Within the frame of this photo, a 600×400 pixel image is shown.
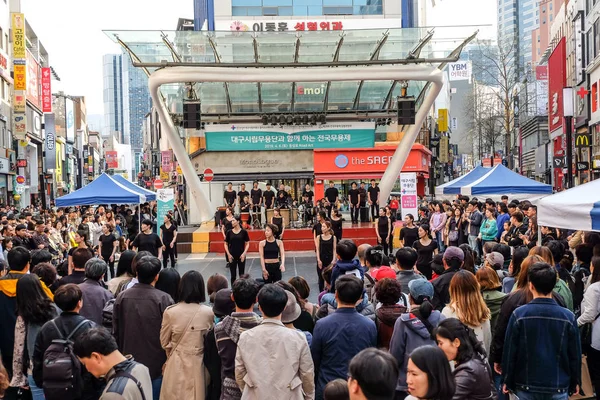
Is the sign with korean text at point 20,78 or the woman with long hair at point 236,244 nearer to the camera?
the woman with long hair at point 236,244

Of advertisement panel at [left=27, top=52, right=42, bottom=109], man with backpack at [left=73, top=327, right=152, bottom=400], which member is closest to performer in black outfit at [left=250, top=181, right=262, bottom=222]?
man with backpack at [left=73, top=327, right=152, bottom=400]

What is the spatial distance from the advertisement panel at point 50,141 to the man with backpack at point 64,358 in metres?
62.3

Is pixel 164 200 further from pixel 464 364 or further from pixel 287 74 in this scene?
pixel 464 364

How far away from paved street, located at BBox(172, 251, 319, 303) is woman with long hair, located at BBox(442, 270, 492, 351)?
1040 cm

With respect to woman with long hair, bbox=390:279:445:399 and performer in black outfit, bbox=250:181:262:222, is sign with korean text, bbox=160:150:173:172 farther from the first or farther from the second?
woman with long hair, bbox=390:279:445:399

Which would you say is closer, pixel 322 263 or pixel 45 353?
pixel 45 353

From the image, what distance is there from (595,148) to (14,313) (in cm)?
3977

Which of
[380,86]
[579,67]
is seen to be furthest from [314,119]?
[579,67]

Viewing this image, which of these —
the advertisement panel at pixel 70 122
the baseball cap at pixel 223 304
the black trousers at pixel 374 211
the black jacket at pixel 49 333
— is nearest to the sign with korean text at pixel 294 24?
the black trousers at pixel 374 211

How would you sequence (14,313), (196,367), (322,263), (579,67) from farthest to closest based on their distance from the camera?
(579,67) < (322,263) < (14,313) < (196,367)

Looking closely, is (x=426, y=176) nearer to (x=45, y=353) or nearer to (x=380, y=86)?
(x=380, y=86)

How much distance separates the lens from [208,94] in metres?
32.0

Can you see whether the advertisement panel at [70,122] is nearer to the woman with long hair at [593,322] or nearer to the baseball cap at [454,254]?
the baseball cap at [454,254]

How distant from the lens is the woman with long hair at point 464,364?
4.44 metres
